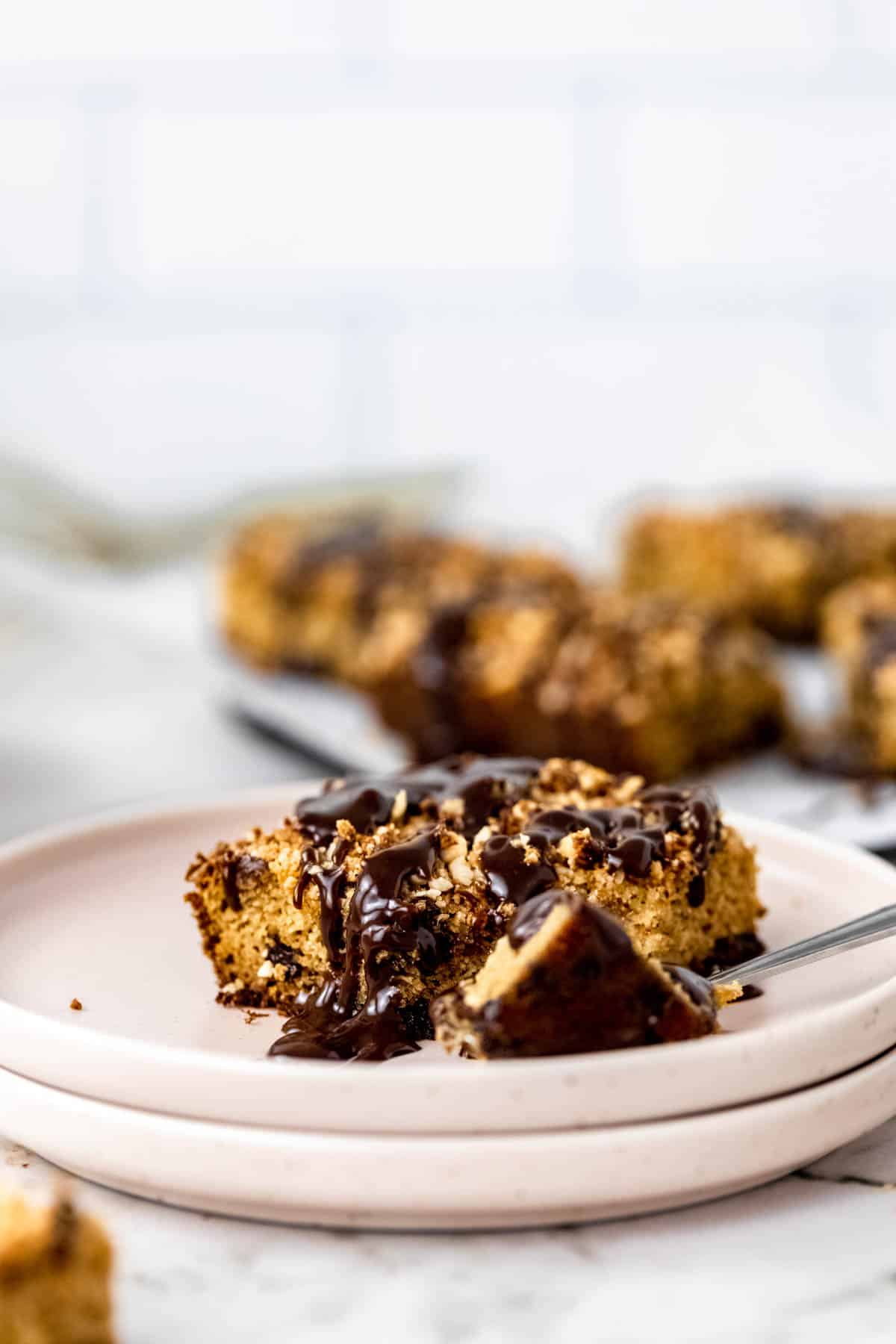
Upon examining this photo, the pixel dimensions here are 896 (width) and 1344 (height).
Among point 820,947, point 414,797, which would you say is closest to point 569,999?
point 820,947

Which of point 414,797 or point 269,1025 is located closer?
point 269,1025

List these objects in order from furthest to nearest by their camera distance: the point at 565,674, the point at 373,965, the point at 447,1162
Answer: the point at 565,674 → the point at 373,965 → the point at 447,1162

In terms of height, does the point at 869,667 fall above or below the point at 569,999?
below

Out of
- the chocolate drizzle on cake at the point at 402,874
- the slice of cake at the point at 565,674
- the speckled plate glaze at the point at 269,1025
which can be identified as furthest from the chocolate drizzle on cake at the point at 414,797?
the slice of cake at the point at 565,674

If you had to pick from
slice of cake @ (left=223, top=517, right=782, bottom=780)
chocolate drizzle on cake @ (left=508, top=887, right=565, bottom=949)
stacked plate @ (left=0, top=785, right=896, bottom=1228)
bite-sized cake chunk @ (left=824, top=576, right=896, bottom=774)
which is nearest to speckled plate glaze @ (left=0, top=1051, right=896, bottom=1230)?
stacked plate @ (left=0, top=785, right=896, bottom=1228)

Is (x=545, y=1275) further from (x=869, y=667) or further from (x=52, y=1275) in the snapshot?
(x=869, y=667)

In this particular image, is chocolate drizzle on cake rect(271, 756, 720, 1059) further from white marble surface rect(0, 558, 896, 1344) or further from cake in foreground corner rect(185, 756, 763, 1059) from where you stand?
white marble surface rect(0, 558, 896, 1344)
